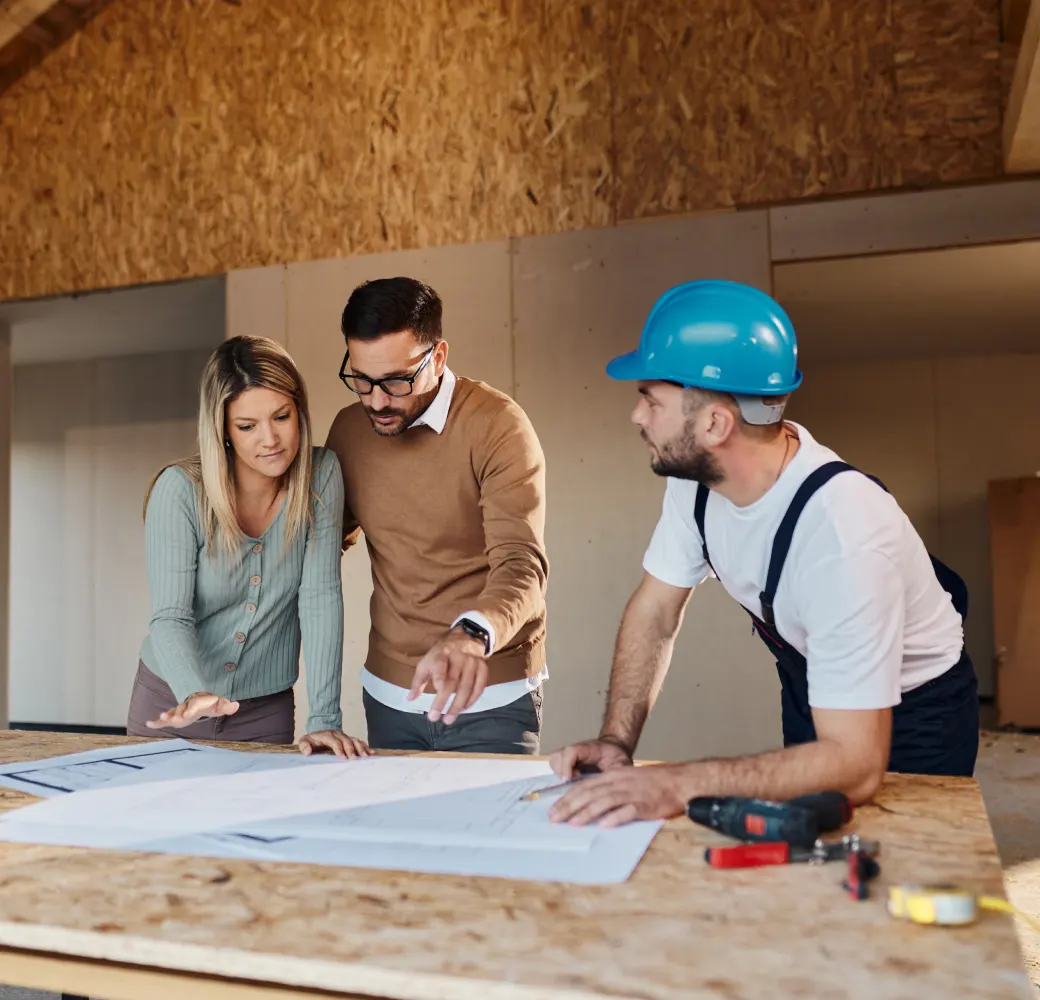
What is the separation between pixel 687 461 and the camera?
4.99 ft

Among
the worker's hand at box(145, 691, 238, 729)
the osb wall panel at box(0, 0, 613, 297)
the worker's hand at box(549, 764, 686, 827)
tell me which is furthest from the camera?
the osb wall panel at box(0, 0, 613, 297)

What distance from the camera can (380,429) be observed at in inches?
79.8

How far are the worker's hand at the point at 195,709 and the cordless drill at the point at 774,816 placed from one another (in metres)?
0.87

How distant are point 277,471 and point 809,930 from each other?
1382 millimetres

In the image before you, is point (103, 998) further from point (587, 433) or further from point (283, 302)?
point (283, 302)

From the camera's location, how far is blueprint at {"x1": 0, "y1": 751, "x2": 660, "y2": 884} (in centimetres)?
100

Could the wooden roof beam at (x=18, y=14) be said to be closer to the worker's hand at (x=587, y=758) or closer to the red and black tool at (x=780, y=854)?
the worker's hand at (x=587, y=758)

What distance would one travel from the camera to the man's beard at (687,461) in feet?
4.95

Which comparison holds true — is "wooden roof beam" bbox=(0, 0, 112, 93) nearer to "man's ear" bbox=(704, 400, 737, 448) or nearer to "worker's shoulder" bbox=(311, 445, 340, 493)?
"worker's shoulder" bbox=(311, 445, 340, 493)

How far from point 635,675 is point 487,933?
2.90 feet

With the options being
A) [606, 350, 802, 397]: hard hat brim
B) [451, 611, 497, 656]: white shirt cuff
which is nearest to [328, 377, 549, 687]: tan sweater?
[451, 611, 497, 656]: white shirt cuff

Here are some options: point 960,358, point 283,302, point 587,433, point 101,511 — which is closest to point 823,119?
point 587,433

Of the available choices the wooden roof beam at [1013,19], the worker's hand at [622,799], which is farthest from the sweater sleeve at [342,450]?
the wooden roof beam at [1013,19]

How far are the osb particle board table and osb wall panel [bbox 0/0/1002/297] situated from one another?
357 centimetres
